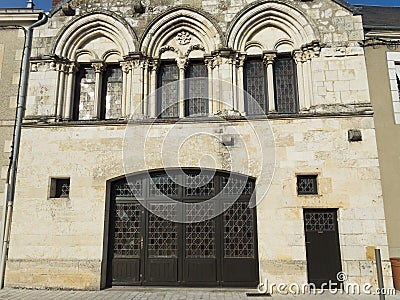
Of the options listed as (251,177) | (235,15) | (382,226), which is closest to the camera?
(382,226)

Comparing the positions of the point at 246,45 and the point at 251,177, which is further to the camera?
the point at 246,45

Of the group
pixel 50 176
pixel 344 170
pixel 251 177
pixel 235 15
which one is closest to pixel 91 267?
pixel 50 176

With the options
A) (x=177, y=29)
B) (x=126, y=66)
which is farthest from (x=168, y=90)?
(x=177, y=29)

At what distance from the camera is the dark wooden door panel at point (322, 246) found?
680cm

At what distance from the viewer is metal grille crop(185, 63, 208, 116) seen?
797 centimetres

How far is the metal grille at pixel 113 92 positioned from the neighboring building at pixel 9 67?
204cm

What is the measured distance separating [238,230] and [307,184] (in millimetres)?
1720

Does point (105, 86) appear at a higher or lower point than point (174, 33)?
lower

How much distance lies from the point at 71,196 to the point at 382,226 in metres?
6.32

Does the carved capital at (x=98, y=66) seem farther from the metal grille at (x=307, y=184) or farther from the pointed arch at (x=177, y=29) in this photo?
the metal grille at (x=307, y=184)

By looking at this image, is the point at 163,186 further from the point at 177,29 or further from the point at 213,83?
the point at 177,29

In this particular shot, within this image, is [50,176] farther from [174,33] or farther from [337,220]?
[337,220]

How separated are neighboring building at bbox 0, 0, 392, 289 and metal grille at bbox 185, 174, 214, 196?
0.02 meters

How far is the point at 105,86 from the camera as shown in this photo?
8.32 metres
